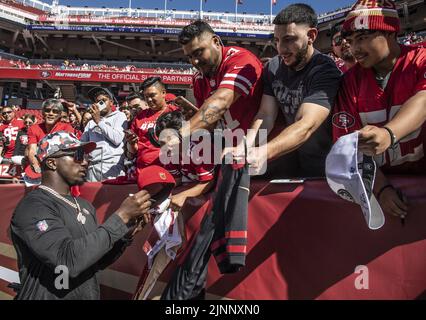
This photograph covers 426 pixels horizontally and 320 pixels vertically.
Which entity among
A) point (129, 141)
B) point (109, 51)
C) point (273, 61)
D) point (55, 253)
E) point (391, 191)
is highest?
point (109, 51)

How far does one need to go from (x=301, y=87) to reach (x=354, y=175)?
80 cm

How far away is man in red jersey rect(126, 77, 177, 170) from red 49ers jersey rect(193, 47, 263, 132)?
2.71 ft

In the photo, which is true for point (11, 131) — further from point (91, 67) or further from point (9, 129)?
point (91, 67)

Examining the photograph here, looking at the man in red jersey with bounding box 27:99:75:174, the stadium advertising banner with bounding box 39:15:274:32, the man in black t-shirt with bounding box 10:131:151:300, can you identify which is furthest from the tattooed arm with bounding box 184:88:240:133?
the stadium advertising banner with bounding box 39:15:274:32

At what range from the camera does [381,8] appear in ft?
5.77

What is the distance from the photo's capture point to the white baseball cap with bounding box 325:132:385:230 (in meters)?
1.42

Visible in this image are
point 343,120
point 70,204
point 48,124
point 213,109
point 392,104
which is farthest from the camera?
point 48,124

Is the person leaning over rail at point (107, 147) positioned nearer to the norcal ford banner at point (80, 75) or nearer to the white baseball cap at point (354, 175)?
the white baseball cap at point (354, 175)

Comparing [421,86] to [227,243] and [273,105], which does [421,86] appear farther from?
[227,243]

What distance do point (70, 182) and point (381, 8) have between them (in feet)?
6.40

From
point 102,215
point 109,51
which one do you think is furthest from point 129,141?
point 109,51

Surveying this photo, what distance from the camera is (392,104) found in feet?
5.71

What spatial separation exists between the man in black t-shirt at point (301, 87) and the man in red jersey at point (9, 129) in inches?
249

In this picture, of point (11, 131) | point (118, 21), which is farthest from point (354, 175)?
point (118, 21)
